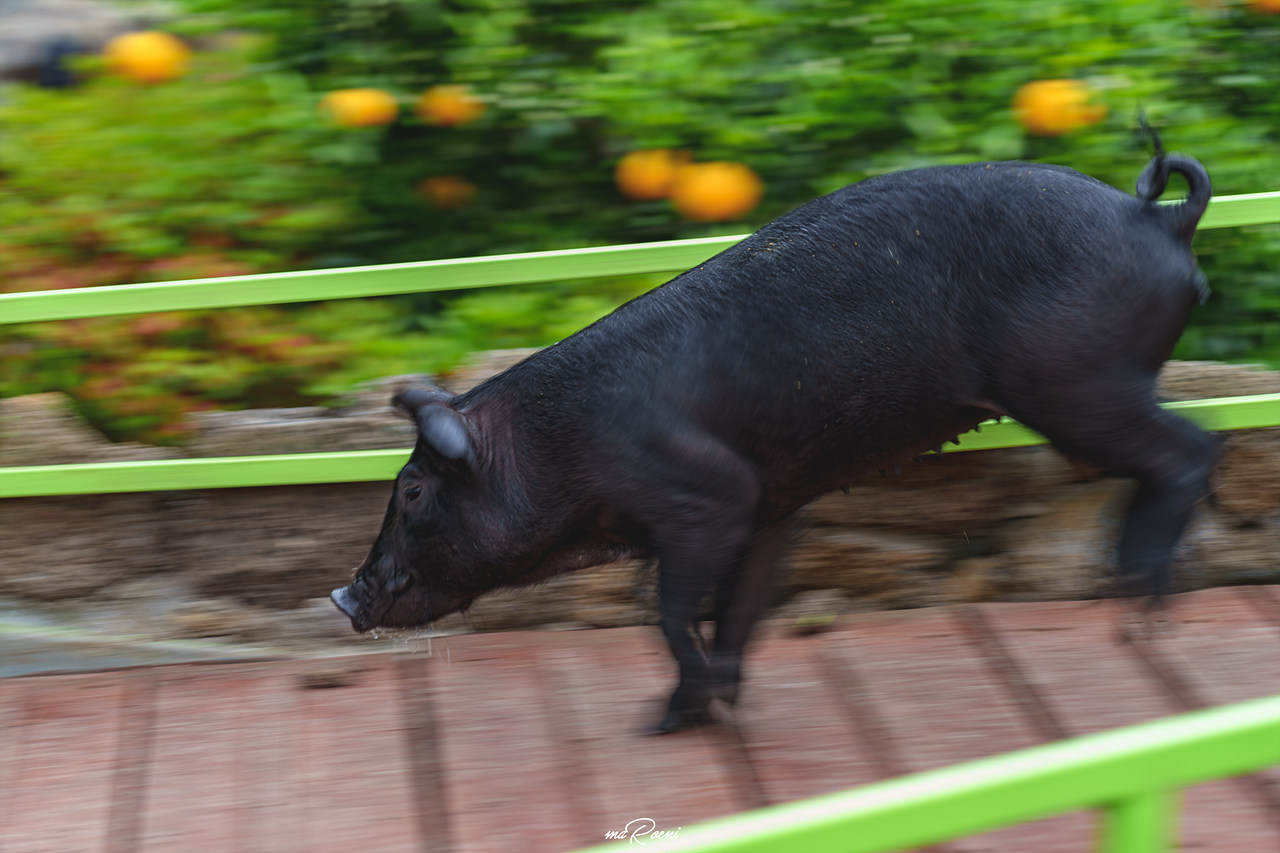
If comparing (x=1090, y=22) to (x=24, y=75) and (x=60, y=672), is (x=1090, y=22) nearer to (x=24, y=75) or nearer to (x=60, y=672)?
(x=60, y=672)

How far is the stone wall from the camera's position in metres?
3.46

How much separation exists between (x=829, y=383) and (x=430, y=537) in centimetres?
94

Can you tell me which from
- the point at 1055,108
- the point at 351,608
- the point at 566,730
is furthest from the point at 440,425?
the point at 1055,108

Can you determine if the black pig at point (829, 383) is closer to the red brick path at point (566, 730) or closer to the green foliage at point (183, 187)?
the red brick path at point (566, 730)

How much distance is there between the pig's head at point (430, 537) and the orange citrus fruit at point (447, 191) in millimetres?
1224

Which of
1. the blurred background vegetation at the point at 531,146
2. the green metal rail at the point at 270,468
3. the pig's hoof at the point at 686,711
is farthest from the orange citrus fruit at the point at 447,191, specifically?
the pig's hoof at the point at 686,711

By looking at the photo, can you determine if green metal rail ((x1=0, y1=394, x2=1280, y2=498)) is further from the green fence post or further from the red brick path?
the green fence post

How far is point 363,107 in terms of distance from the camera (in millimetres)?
3887

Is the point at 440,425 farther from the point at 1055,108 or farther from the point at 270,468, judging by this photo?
the point at 1055,108

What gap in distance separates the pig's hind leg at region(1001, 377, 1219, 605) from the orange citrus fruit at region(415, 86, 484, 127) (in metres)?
1.96

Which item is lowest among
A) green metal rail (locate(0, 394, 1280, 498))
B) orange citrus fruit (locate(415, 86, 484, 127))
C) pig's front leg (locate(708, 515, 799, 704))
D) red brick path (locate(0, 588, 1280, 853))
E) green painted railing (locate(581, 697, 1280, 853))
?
red brick path (locate(0, 588, 1280, 853))

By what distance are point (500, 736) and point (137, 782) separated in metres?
0.85

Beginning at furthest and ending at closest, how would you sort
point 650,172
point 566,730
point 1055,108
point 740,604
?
point 650,172 → point 1055,108 → point 566,730 → point 740,604

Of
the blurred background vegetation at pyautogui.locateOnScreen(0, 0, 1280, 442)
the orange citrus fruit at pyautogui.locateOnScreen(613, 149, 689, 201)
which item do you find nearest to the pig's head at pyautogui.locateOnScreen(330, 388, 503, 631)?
the blurred background vegetation at pyautogui.locateOnScreen(0, 0, 1280, 442)
